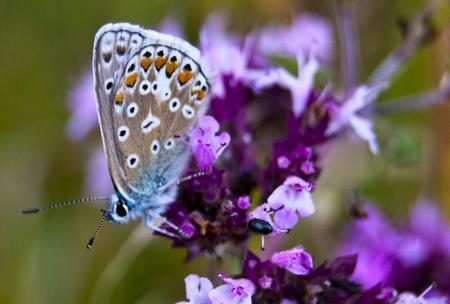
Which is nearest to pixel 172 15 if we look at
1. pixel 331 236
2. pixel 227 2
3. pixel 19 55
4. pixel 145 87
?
pixel 227 2

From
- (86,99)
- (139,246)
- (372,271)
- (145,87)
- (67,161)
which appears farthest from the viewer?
(67,161)

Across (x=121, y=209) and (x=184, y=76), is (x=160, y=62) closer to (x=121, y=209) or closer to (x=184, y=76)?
(x=184, y=76)

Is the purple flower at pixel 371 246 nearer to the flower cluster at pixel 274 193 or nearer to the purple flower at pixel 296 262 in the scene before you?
the flower cluster at pixel 274 193

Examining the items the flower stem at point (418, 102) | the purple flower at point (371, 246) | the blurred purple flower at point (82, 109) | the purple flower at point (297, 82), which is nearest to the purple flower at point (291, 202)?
the purple flower at point (297, 82)

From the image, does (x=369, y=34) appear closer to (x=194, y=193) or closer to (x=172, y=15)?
(x=172, y=15)

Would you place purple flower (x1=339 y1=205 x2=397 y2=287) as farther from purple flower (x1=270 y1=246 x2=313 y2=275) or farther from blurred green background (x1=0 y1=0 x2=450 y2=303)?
purple flower (x1=270 y1=246 x2=313 y2=275)

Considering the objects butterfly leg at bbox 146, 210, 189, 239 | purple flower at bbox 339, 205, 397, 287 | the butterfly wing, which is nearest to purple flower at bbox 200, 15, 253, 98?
the butterfly wing

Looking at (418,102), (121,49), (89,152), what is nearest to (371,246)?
(418,102)
